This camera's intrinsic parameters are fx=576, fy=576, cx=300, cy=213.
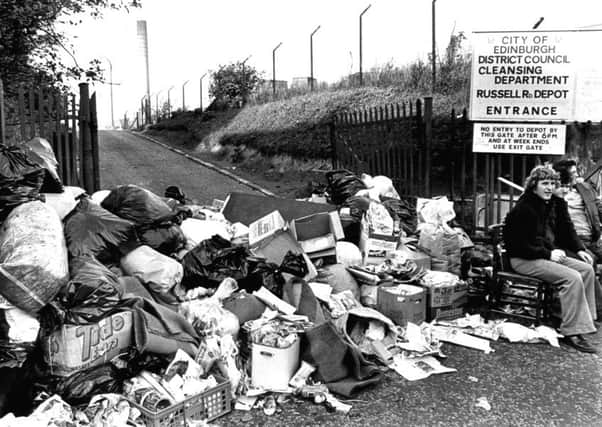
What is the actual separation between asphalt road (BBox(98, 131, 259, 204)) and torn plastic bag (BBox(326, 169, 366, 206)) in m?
3.37

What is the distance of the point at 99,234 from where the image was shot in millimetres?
4203

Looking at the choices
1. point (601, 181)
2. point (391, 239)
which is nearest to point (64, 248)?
point (391, 239)

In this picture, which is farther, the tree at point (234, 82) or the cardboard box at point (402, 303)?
the tree at point (234, 82)

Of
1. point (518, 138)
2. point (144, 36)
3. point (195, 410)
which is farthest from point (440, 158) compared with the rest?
point (144, 36)

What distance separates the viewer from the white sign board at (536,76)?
6.49 metres

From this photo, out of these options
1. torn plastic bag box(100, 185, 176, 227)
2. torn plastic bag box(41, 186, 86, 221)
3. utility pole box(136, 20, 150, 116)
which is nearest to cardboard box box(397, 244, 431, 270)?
torn plastic bag box(100, 185, 176, 227)

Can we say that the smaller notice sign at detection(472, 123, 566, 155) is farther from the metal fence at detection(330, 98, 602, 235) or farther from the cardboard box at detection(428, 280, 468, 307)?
the cardboard box at detection(428, 280, 468, 307)

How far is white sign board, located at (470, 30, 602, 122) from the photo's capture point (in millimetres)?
6492

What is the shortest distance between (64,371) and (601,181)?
5.99 m

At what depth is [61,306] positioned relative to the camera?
10.8 ft

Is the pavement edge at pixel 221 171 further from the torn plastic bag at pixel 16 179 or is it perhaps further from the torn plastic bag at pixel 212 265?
the torn plastic bag at pixel 16 179

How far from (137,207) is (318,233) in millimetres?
1567

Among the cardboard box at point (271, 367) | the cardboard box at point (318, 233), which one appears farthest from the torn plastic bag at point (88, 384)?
the cardboard box at point (318, 233)

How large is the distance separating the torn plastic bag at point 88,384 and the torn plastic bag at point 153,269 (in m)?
0.98
